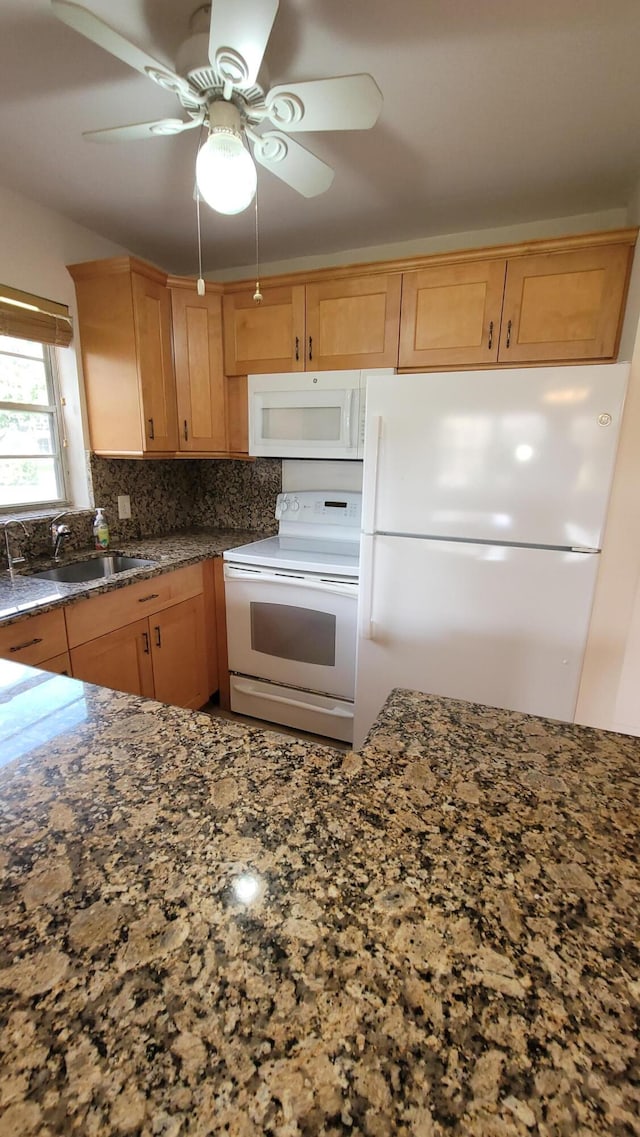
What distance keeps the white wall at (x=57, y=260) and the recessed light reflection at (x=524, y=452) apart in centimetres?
204

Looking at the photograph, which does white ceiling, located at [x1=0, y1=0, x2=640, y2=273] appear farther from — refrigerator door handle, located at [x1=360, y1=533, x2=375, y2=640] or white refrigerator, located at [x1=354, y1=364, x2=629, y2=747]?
refrigerator door handle, located at [x1=360, y1=533, x2=375, y2=640]

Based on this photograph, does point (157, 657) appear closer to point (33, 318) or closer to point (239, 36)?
point (33, 318)

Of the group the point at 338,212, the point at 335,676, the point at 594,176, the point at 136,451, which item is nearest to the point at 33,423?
the point at 136,451

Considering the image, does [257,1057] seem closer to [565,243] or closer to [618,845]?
[618,845]

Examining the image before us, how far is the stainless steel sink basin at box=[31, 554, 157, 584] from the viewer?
2.14m

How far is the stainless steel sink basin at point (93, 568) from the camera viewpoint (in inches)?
84.1

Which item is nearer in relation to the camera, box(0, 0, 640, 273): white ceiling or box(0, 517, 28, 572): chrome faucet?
box(0, 0, 640, 273): white ceiling

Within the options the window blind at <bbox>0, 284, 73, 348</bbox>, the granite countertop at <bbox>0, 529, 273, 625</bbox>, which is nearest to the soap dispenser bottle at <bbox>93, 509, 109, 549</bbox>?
the granite countertop at <bbox>0, 529, 273, 625</bbox>

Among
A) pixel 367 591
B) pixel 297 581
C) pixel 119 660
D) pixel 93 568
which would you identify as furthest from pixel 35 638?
pixel 367 591

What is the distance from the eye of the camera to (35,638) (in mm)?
1543

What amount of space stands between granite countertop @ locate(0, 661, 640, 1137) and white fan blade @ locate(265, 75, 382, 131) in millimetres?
1379

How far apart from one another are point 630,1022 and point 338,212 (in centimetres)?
260

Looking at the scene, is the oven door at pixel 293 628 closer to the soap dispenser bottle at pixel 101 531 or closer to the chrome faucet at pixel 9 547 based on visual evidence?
the soap dispenser bottle at pixel 101 531

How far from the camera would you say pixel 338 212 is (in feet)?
6.89
